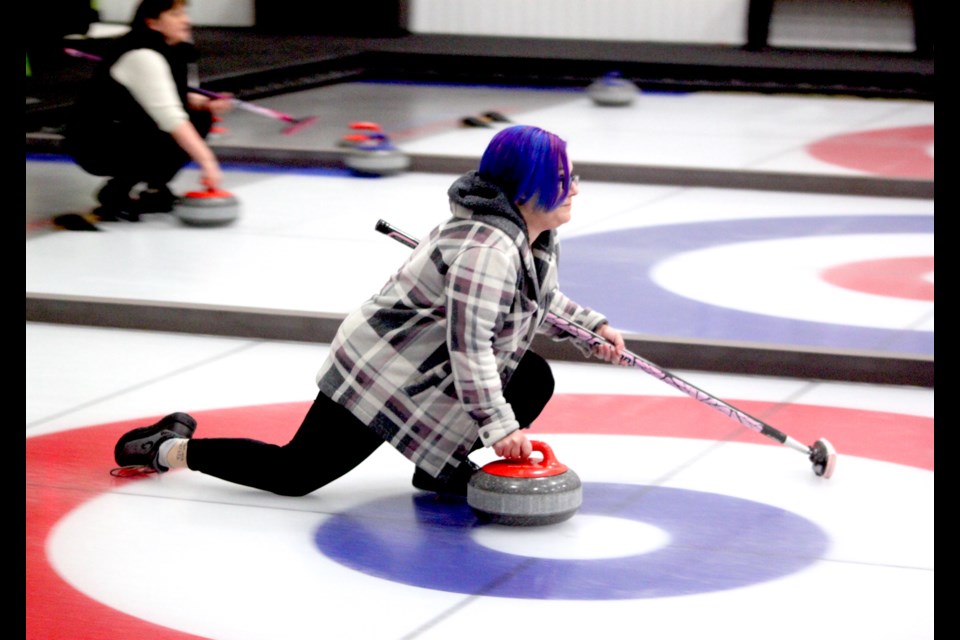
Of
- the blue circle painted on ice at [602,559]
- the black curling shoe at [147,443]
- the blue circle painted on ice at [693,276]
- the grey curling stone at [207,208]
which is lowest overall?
the blue circle painted on ice at [602,559]

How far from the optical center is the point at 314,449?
3.23 metres

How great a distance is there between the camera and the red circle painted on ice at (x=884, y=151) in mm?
7805

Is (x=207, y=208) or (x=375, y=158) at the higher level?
(x=375, y=158)

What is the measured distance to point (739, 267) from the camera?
577cm

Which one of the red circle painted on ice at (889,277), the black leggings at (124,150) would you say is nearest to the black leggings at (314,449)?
the red circle painted on ice at (889,277)

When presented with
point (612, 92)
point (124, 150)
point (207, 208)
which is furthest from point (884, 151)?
point (124, 150)

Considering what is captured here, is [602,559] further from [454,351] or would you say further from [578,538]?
[454,351]

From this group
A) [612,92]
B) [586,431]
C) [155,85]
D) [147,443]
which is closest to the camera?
[147,443]

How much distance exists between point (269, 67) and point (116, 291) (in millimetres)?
5895

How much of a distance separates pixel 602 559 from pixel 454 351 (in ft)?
1.64

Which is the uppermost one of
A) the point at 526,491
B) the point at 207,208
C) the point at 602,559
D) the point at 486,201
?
the point at 486,201

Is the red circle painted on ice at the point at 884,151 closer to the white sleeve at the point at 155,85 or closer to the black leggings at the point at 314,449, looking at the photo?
the white sleeve at the point at 155,85

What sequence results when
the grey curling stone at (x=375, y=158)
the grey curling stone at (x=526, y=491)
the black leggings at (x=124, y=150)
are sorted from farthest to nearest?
the grey curling stone at (x=375, y=158) < the black leggings at (x=124, y=150) < the grey curling stone at (x=526, y=491)
